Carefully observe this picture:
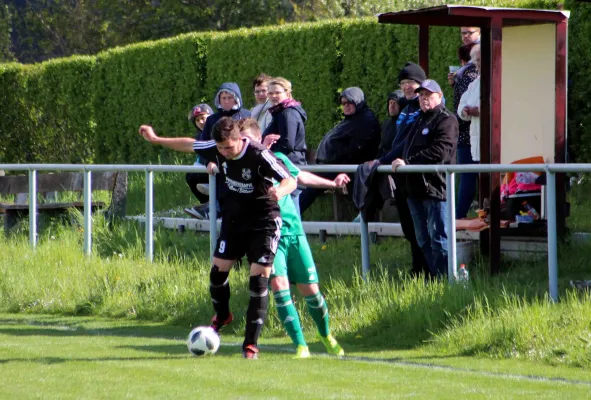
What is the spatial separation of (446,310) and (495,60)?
2.70m

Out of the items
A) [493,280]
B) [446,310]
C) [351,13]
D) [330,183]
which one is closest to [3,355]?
[330,183]

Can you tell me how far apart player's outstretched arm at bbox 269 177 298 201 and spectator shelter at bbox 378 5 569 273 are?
103 inches

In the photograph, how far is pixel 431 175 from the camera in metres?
10.4

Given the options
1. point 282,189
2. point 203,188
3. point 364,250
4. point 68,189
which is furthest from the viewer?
point 68,189

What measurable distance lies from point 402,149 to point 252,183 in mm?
2552

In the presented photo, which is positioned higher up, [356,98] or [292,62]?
[292,62]

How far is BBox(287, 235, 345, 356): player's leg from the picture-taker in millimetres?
9234

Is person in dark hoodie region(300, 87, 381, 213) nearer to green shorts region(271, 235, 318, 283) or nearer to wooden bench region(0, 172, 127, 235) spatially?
green shorts region(271, 235, 318, 283)

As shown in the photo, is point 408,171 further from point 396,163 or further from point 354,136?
point 354,136

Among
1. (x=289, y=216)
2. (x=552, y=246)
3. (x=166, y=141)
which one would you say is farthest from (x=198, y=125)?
(x=552, y=246)

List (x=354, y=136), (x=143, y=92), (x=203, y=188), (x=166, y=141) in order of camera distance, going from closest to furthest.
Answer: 1. (x=166, y=141)
2. (x=354, y=136)
3. (x=203, y=188)
4. (x=143, y=92)

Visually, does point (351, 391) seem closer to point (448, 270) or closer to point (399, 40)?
point (448, 270)

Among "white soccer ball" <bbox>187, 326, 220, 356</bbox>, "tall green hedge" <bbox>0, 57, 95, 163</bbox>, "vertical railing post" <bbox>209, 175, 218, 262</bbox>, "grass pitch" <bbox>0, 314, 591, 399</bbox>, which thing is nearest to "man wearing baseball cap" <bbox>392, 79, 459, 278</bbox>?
"grass pitch" <bbox>0, 314, 591, 399</bbox>

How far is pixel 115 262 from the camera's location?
12758 mm
